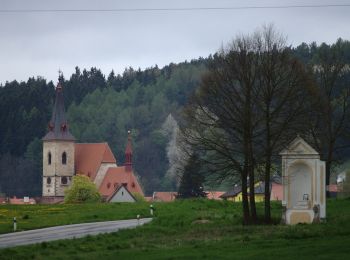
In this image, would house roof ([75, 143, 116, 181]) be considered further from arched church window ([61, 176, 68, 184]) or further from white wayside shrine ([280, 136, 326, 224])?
white wayside shrine ([280, 136, 326, 224])

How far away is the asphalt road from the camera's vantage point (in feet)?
127

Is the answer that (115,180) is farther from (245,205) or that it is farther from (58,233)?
(58,233)

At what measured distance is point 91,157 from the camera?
157 metres

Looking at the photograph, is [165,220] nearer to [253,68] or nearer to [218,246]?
[253,68]

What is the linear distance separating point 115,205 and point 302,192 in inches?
820

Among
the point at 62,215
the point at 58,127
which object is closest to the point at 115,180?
the point at 58,127

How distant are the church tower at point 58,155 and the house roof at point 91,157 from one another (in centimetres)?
185

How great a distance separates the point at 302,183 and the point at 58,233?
9608 millimetres

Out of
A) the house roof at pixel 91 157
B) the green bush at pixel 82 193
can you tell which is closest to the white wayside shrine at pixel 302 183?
the green bush at pixel 82 193

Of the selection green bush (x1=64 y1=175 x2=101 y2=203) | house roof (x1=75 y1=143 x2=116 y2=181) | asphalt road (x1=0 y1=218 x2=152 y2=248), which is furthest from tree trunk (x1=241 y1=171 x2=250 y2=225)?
house roof (x1=75 y1=143 x2=116 y2=181)

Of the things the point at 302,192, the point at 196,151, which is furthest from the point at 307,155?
the point at 196,151

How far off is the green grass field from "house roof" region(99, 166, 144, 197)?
97.5 m

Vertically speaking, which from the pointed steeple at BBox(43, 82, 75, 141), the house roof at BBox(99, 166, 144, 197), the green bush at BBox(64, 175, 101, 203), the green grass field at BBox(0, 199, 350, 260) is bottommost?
the green grass field at BBox(0, 199, 350, 260)

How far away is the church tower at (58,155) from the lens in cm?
15475
